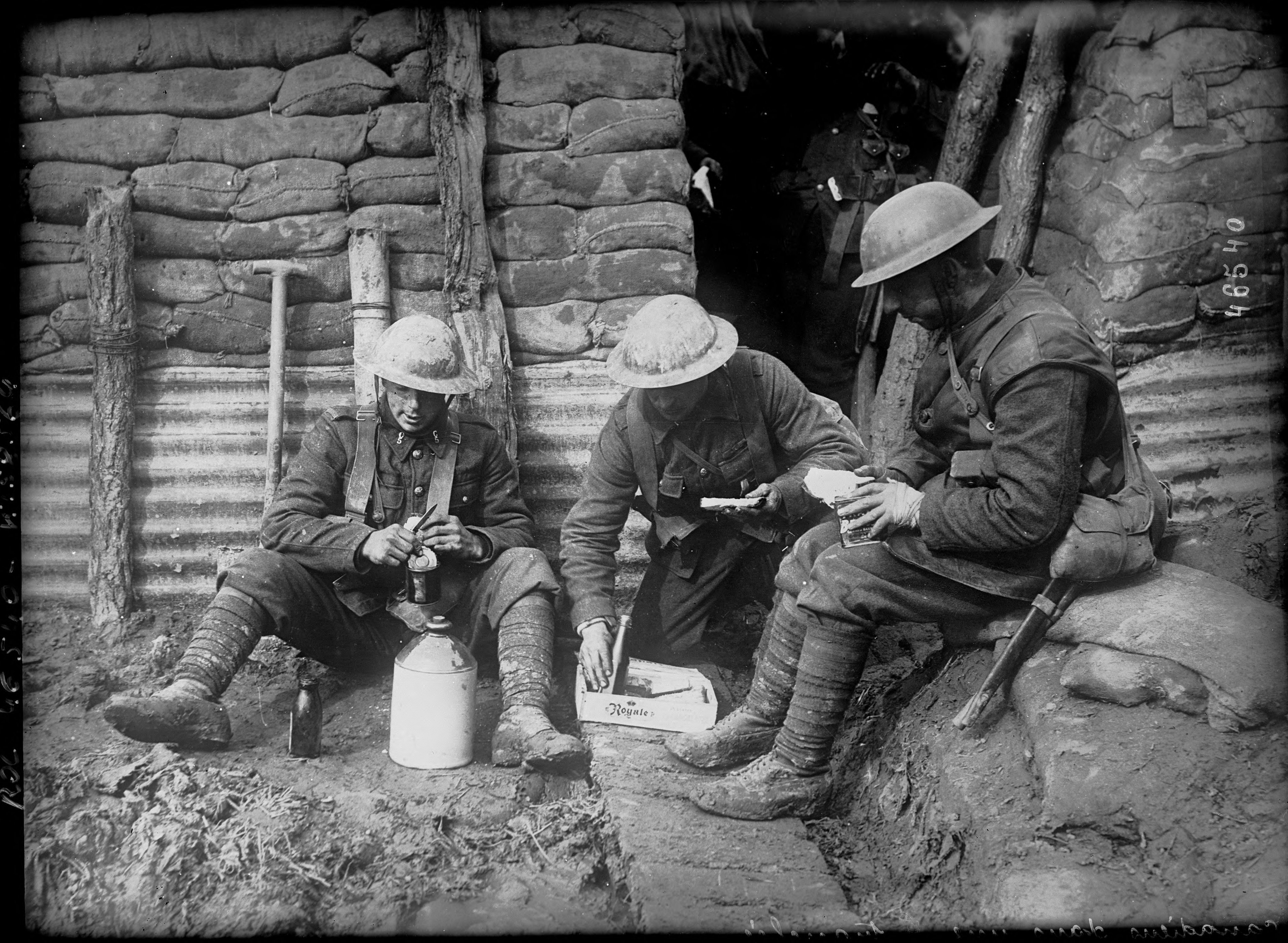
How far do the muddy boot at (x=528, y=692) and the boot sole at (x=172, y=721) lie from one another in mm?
958

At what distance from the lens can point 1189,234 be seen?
424cm

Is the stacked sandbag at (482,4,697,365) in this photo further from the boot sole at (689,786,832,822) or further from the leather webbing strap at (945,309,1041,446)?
the boot sole at (689,786,832,822)

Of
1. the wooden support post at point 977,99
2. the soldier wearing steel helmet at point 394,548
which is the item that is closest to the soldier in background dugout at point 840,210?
the wooden support post at point 977,99

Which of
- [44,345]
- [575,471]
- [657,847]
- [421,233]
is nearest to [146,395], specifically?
[44,345]

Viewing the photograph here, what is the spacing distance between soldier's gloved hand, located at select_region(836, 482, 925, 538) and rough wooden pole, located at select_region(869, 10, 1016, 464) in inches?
68.8

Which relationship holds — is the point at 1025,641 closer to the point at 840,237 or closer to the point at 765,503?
the point at 765,503

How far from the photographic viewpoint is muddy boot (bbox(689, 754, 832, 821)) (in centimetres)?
307

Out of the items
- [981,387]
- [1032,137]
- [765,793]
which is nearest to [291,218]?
[981,387]

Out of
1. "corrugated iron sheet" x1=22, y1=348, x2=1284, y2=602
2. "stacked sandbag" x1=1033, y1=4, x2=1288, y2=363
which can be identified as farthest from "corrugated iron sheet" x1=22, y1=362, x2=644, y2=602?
"stacked sandbag" x1=1033, y1=4, x2=1288, y2=363

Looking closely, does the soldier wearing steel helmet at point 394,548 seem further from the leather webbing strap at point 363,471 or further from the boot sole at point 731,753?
the boot sole at point 731,753

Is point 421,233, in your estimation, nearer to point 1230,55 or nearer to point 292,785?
point 292,785

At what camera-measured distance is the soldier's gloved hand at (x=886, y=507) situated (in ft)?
9.78

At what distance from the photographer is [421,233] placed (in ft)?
15.0

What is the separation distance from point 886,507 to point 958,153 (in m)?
2.72
